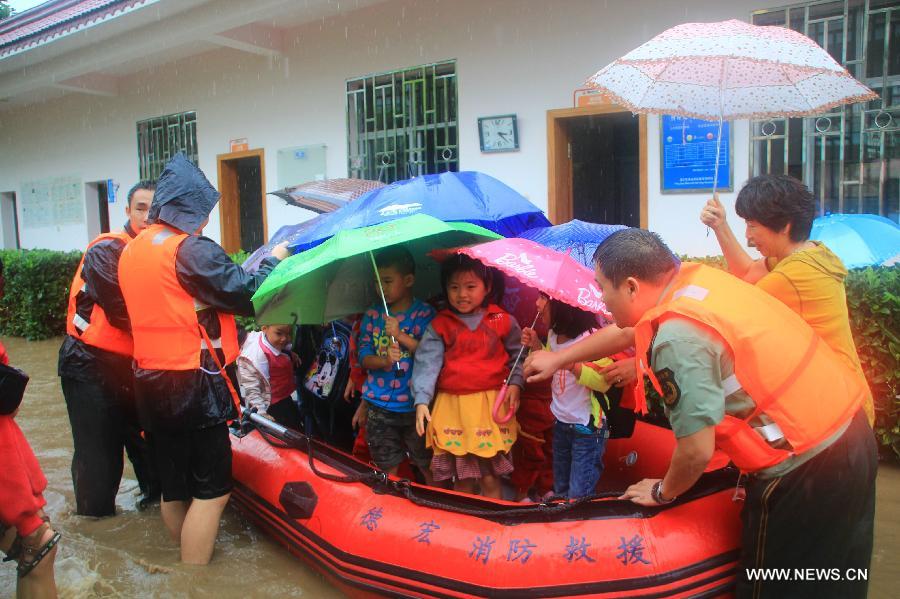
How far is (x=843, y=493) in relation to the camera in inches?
87.0

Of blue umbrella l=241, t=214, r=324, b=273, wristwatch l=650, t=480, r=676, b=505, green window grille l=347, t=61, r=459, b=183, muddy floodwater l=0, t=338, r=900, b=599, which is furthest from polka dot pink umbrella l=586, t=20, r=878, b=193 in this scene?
green window grille l=347, t=61, r=459, b=183

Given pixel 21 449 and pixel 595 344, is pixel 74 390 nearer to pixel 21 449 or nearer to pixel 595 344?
pixel 21 449

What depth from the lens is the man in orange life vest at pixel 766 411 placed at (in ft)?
7.09

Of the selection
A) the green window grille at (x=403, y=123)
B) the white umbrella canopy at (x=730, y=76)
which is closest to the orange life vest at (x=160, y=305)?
the white umbrella canopy at (x=730, y=76)

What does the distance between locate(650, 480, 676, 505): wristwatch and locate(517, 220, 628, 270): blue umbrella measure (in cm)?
113

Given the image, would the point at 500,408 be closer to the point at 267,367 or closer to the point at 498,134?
the point at 267,367

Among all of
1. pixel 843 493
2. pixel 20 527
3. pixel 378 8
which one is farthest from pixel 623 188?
pixel 20 527

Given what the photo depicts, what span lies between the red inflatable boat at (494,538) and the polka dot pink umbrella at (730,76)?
58.6 inches

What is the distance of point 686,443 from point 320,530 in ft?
5.71

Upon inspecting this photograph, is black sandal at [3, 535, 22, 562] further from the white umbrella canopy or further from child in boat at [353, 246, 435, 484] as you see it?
the white umbrella canopy

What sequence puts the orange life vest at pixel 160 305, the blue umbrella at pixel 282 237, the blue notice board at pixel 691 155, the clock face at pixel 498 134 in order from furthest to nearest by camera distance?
the clock face at pixel 498 134 < the blue notice board at pixel 691 155 < the blue umbrella at pixel 282 237 < the orange life vest at pixel 160 305

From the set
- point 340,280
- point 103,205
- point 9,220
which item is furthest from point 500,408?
point 9,220

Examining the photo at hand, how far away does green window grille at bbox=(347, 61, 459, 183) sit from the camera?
7691 millimetres

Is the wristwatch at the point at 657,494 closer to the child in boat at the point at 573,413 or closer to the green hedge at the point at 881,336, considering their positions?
the child in boat at the point at 573,413
